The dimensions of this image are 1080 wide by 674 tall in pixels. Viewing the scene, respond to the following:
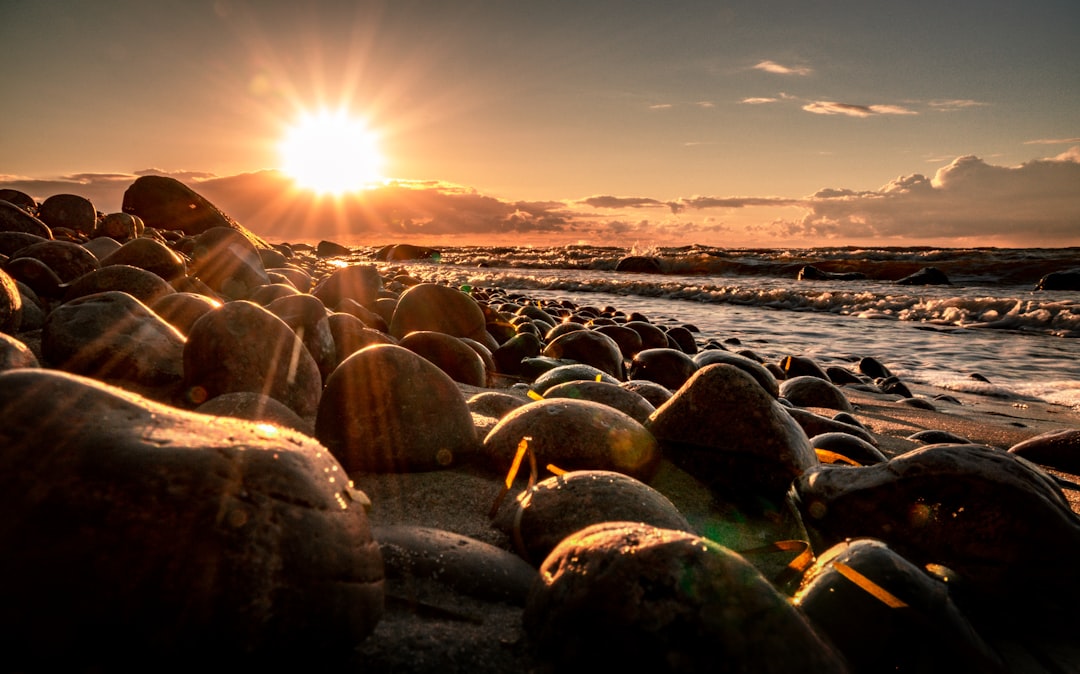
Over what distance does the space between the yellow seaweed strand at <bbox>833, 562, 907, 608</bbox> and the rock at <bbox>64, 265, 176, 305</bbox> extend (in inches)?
139


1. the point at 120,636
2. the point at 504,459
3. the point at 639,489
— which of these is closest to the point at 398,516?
the point at 504,459

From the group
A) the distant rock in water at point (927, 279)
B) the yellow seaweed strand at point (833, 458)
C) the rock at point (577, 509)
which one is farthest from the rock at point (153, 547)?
the distant rock in water at point (927, 279)

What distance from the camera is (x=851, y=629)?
1.29 meters

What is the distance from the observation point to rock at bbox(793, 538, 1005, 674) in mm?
1281

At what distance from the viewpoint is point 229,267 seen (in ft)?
19.8

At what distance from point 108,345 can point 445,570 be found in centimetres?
194

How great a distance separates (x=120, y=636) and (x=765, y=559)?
1.62 m

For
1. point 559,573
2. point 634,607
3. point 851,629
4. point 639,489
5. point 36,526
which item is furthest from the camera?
point 639,489

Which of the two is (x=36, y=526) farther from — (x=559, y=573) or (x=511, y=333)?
(x=511, y=333)

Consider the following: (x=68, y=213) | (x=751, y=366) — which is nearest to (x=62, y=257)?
(x=751, y=366)

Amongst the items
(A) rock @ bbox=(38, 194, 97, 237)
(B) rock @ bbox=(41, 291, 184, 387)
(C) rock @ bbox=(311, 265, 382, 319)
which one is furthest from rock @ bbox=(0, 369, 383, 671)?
(A) rock @ bbox=(38, 194, 97, 237)

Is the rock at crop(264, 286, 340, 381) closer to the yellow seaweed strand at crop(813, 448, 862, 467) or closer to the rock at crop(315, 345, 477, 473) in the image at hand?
the rock at crop(315, 345, 477, 473)

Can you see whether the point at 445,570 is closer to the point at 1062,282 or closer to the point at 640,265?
the point at 1062,282

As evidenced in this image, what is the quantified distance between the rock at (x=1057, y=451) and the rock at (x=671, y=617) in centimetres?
333
